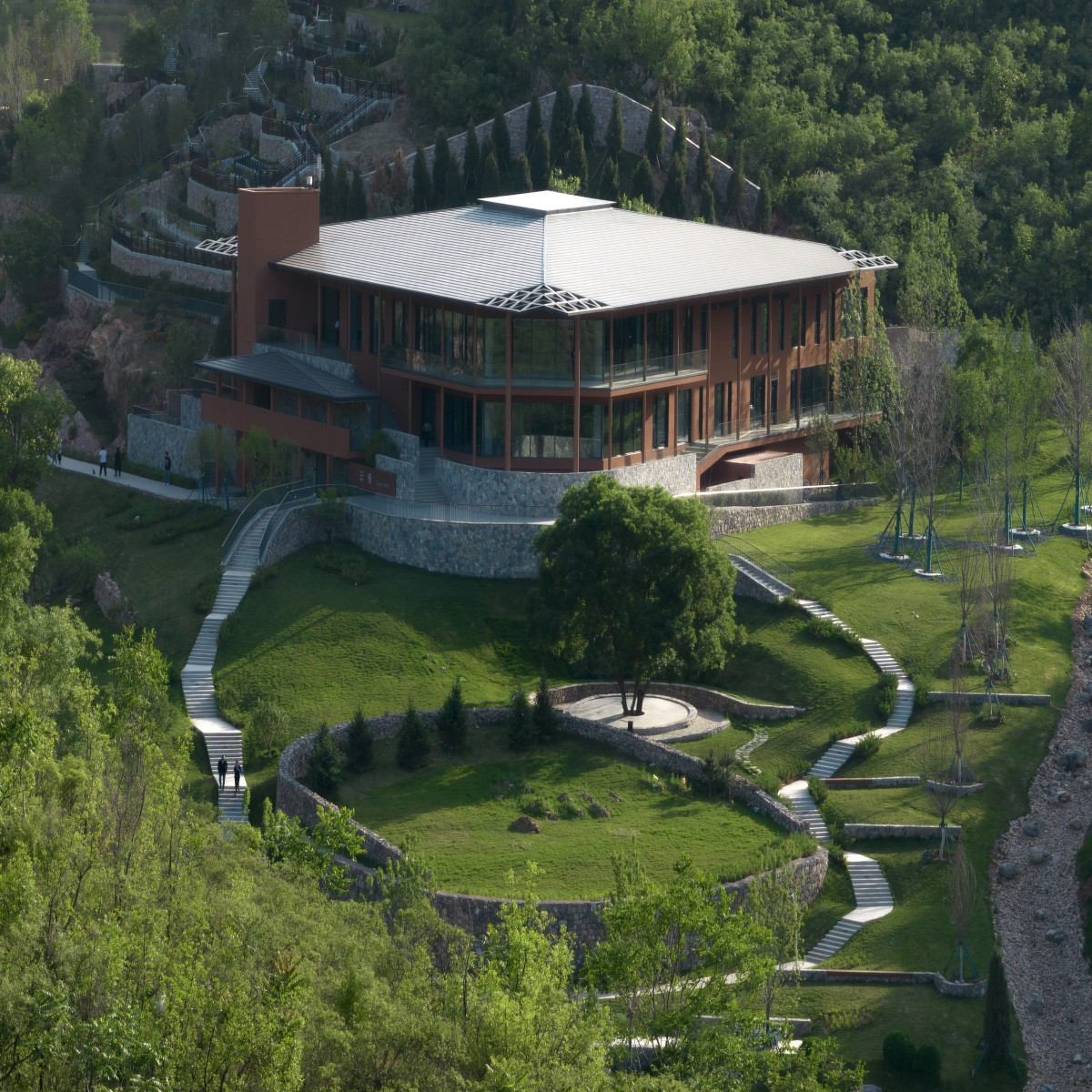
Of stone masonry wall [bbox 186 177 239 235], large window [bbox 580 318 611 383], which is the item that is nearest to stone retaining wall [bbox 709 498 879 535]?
large window [bbox 580 318 611 383]

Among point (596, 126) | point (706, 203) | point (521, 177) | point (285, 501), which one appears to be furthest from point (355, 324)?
point (596, 126)

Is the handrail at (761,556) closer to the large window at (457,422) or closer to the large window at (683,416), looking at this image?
the large window at (683,416)

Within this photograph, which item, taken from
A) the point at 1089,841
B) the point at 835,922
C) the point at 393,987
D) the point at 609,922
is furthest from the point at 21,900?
the point at 1089,841

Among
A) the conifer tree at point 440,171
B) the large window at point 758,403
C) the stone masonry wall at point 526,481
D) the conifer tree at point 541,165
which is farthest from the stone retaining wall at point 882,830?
the conifer tree at point 440,171

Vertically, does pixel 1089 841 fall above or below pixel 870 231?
below

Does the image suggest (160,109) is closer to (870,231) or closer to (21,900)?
(870,231)
